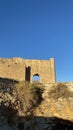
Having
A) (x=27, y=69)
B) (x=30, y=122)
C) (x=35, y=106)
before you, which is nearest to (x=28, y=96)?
(x=35, y=106)

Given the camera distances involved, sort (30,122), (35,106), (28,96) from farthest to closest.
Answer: (35,106)
(28,96)
(30,122)

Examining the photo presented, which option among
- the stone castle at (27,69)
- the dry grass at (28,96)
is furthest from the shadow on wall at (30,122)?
the stone castle at (27,69)

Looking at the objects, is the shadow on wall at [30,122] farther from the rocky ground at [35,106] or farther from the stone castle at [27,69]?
the stone castle at [27,69]

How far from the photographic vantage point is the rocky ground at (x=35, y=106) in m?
11.2

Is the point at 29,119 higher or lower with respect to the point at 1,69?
lower

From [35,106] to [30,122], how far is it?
1124 mm

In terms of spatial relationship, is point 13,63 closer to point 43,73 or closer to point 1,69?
point 1,69

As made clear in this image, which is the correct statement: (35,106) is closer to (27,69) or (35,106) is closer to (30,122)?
(30,122)

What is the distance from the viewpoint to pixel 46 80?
2384 centimetres

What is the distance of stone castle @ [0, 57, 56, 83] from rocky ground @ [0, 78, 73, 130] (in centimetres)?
983

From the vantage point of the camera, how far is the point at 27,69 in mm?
24016

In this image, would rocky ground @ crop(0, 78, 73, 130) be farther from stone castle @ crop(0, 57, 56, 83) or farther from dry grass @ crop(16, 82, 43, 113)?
stone castle @ crop(0, 57, 56, 83)

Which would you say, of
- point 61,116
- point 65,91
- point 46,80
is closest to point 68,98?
point 65,91

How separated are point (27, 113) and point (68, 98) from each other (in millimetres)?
2430
